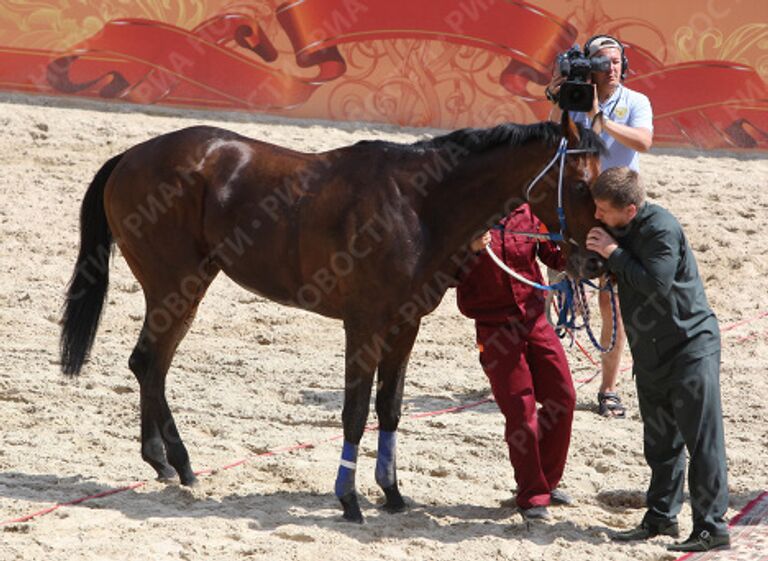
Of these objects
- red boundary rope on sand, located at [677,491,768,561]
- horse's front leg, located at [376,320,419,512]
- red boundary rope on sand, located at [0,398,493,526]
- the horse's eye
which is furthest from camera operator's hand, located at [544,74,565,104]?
red boundary rope on sand, located at [0,398,493,526]

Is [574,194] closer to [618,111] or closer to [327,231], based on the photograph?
[327,231]

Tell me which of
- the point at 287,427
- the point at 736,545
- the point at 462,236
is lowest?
the point at 287,427

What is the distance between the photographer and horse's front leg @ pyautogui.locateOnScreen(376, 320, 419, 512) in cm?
562

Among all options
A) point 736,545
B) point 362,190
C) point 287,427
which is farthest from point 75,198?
point 736,545

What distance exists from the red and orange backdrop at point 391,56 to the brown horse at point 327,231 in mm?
Answer: 5619

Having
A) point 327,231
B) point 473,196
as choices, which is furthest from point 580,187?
point 327,231

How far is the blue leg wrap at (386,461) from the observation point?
18.4 ft

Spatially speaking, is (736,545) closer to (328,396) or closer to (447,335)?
(328,396)

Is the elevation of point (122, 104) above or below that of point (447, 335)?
above

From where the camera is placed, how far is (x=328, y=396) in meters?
7.50

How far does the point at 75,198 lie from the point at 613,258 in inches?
249

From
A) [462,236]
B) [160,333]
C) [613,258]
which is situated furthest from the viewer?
[160,333]

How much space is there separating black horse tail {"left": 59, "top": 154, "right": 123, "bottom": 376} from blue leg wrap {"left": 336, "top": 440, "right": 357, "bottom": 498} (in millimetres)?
1603

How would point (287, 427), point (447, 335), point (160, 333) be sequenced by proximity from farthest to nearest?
point (447, 335), point (287, 427), point (160, 333)
